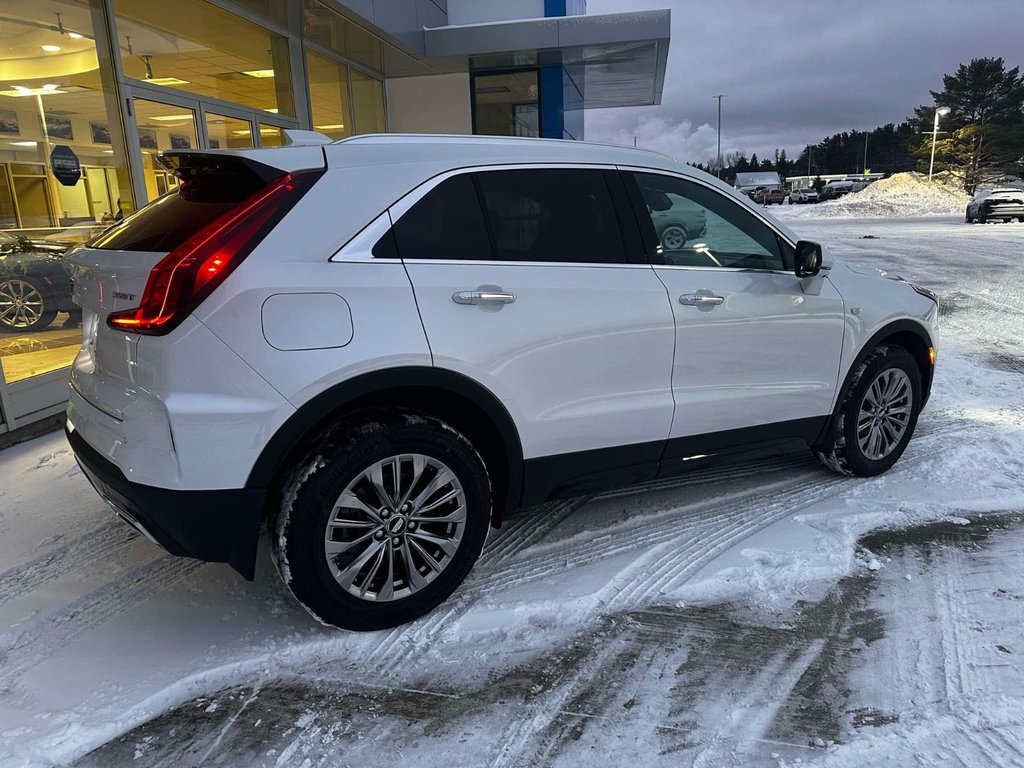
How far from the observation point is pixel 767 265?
373cm

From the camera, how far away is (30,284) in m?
5.94

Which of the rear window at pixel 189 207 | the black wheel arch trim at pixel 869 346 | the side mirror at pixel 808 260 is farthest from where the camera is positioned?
the black wheel arch trim at pixel 869 346

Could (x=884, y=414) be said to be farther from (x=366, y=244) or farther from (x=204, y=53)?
(x=204, y=53)

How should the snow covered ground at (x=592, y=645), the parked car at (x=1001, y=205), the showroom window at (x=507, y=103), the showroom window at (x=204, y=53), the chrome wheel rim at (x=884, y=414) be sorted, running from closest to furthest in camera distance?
the snow covered ground at (x=592, y=645)
the chrome wheel rim at (x=884, y=414)
the showroom window at (x=204, y=53)
the showroom window at (x=507, y=103)
the parked car at (x=1001, y=205)

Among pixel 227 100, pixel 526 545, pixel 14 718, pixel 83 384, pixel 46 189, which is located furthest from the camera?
pixel 227 100

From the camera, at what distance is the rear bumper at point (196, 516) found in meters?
2.50

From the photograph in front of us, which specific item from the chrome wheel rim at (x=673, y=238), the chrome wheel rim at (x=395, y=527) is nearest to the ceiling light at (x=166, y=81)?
the chrome wheel rim at (x=673, y=238)

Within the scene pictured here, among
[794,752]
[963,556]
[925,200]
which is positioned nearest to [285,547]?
[794,752]

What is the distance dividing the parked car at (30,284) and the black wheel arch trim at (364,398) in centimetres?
398

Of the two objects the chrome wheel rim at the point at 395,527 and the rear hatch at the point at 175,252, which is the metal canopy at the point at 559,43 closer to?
the rear hatch at the point at 175,252

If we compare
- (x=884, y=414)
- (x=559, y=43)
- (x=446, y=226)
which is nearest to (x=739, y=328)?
(x=884, y=414)

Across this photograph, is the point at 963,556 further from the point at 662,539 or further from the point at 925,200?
the point at 925,200

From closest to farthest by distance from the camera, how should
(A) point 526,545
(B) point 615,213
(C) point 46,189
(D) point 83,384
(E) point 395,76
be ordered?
(D) point 83,384
(B) point 615,213
(A) point 526,545
(C) point 46,189
(E) point 395,76

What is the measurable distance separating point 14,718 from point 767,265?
3674mm
